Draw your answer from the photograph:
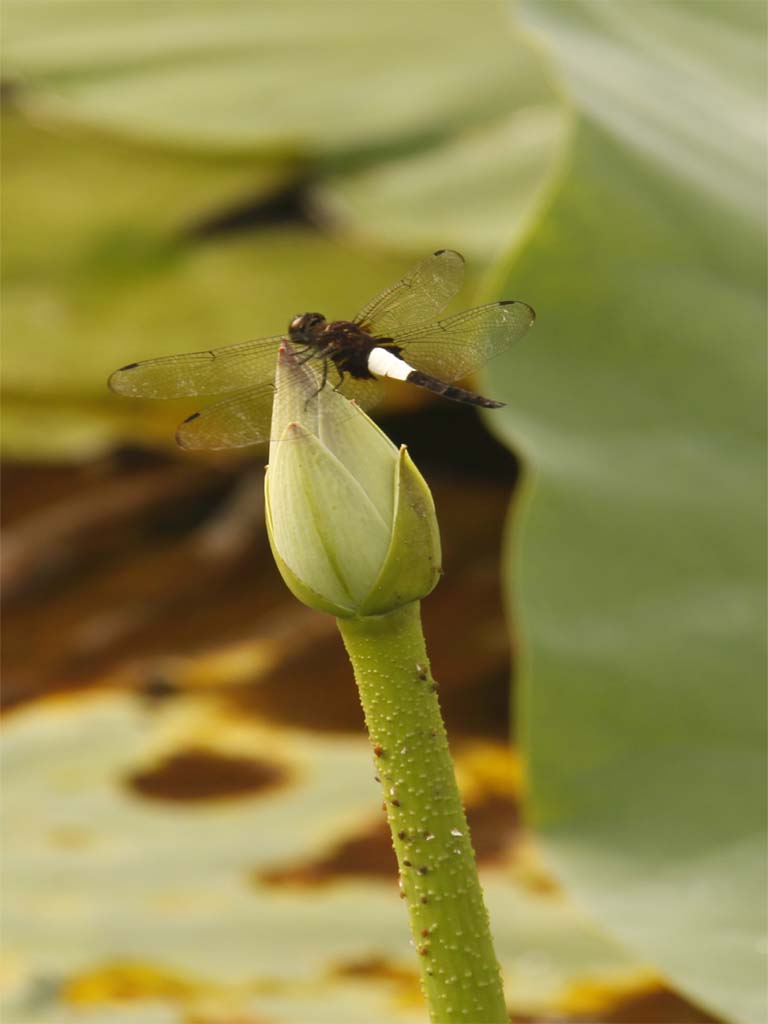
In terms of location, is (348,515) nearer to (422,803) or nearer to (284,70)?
(422,803)

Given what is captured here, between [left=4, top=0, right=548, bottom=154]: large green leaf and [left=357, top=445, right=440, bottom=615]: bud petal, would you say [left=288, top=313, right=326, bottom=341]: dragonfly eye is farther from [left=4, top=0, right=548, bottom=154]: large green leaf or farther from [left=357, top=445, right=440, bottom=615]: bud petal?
[left=4, top=0, right=548, bottom=154]: large green leaf

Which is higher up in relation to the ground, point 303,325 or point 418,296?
point 418,296

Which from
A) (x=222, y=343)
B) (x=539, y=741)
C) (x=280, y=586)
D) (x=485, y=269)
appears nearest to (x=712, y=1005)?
(x=539, y=741)

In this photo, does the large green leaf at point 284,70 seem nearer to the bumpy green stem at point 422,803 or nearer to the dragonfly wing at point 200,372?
the dragonfly wing at point 200,372

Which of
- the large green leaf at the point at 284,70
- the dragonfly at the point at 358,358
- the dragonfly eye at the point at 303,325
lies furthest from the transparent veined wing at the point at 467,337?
the large green leaf at the point at 284,70

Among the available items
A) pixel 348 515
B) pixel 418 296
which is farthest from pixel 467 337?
pixel 348 515

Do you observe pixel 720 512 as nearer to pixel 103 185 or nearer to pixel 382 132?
pixel 382 132
